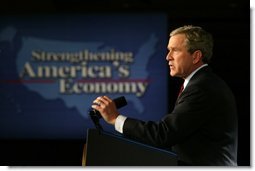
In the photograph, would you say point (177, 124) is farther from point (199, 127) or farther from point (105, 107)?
point (105, 107)

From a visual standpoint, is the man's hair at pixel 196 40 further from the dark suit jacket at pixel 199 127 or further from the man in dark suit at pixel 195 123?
the dark suit jacket at pixel 199 127

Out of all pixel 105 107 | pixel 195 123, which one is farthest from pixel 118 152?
pixel 195 123

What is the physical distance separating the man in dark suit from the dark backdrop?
6.88ft

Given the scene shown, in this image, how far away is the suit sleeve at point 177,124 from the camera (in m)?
1.93

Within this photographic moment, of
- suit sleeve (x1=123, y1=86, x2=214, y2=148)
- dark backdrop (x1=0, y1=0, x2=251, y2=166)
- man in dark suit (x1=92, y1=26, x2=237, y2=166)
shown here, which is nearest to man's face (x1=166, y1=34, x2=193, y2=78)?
man in dark suit (x1=92, y1=26, x2=237, y2=166)

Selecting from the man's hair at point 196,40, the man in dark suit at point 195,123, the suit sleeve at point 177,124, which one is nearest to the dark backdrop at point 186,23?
the man's hair at point 196,40

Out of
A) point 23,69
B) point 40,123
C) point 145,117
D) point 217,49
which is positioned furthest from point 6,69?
point 217,49

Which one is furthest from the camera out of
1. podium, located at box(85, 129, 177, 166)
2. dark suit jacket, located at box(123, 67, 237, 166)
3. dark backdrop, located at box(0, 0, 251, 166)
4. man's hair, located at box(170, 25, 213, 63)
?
dark backdrop, located at box(0, 0, 251, 166)

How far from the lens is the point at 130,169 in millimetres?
1958

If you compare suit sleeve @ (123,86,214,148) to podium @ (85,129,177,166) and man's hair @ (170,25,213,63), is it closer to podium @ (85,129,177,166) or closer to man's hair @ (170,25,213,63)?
podium @ (85,129,177,166)

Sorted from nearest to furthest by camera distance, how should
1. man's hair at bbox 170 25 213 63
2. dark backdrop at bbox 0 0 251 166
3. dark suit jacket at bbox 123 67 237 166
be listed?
1. dark suit jacket at bbox 123 67 237 166
2. man's hair at bbox 170 25 213 63
3. dark backdrop at bbox 0 0 251 166

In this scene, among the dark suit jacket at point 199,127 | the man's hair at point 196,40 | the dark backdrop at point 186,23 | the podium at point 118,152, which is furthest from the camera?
the dark backdrop at point 186,23

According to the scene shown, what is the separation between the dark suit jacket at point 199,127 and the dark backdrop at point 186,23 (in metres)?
2.12

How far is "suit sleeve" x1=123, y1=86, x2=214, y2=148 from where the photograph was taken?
193 cm
